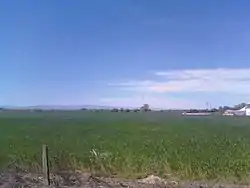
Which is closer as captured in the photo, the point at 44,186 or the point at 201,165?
the point at 44,186

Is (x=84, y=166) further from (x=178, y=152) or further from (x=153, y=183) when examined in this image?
(x=178, y=152)

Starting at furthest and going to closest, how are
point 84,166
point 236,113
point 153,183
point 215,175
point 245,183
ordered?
point 236,113, point 84,166, point 215,175, point 245,183, point 153,183

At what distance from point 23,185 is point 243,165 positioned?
36.5ft

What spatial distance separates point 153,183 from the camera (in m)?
14.4

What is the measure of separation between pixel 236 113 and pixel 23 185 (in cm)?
18525

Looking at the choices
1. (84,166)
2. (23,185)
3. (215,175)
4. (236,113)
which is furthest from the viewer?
(236,113)

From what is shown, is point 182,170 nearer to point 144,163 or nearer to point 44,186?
point 144,163

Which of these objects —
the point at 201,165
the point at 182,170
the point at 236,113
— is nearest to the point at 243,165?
the point at 201,165

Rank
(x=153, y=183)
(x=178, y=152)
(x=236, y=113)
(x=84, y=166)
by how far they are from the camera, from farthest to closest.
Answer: (x=236, y=113)
(x=178, y=152)
(x=84, y=166)
(x=153, y=183)

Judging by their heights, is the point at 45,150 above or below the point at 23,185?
above

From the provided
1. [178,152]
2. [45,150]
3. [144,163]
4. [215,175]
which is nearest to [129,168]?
[144,163]

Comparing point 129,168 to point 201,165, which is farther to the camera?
point 201,165

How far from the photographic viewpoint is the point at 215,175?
18750 millimetres

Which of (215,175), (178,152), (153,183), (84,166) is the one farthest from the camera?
(178,152)
